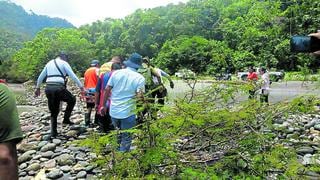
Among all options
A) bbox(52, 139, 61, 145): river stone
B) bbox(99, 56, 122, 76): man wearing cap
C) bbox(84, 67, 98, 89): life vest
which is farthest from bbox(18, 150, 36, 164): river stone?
bbox(84, 67, 98, 89): life vest

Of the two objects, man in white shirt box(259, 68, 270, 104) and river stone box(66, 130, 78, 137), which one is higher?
man in white shirt box(259, 68, 270, 104)

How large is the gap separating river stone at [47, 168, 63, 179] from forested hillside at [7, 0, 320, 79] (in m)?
2.49

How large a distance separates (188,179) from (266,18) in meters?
24.3

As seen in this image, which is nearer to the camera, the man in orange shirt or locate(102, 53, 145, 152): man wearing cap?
locate(102, 53, 145, 152): man wearing cap

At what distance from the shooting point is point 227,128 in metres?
3.47

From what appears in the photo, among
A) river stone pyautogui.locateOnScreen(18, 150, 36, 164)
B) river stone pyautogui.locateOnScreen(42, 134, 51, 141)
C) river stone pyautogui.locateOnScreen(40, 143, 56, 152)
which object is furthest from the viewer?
river stone pyautogui.locateOnScreen(42, 134, 51, 141)

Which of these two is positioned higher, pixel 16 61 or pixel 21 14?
pixel 21 14

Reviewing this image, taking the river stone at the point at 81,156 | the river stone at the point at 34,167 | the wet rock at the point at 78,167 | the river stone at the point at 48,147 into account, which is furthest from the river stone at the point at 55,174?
the river stone at the point at 48,147

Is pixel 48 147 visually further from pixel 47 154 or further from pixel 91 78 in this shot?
pixel 91 78

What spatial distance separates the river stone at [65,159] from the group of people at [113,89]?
865 mm

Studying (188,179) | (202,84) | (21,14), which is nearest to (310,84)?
(202,84)

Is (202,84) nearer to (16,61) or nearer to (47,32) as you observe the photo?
(16,61)

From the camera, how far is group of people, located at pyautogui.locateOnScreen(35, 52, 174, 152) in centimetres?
459

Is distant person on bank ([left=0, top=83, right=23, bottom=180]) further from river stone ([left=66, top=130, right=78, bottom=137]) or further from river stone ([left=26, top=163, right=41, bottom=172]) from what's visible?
river stone ([left=66, top=130, right=78, bottom=137])
